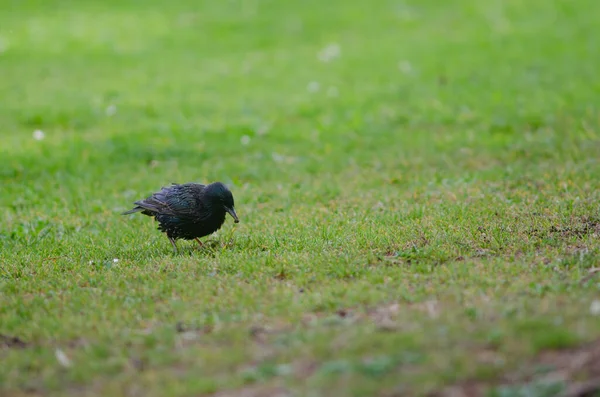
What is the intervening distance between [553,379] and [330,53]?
54.5 feet

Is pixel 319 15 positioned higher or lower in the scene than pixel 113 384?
higher

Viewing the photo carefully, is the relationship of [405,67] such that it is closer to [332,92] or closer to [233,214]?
[332,92]

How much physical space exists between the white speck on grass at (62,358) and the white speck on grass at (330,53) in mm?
15130

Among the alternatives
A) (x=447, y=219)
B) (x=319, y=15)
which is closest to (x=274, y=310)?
(x=447, y=219)

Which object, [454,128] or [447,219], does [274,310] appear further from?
[454,128]

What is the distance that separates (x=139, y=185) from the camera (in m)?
12.0

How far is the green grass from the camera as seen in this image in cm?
561

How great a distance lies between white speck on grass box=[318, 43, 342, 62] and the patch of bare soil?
15744 mm

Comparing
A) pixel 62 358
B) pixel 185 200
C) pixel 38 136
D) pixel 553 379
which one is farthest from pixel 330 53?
pixel 553 379

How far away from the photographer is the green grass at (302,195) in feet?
18.4

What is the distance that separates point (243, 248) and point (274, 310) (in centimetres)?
224

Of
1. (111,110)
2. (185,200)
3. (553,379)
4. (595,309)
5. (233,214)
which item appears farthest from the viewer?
(111,110)

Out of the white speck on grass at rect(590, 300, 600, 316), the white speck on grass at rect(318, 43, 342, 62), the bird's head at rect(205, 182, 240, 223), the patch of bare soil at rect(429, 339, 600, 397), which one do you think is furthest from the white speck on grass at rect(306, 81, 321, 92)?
the patch of bare soil at rect(429, 339, 600, 397)

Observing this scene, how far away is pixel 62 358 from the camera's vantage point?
5.83 metres
